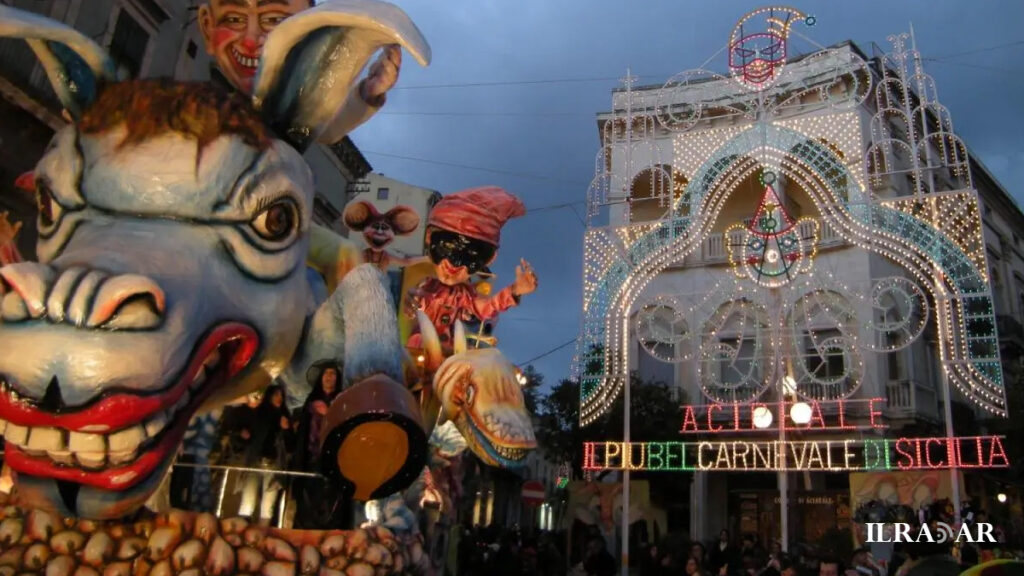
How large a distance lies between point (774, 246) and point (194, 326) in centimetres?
1197

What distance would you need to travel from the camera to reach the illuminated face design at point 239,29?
3.31 m

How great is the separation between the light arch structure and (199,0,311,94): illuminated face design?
31.1 feet

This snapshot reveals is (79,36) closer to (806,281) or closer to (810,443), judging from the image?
(810,443)

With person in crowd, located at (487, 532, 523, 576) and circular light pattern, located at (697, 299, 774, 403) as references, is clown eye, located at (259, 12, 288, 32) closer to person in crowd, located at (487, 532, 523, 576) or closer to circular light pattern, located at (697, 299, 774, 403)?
person in crowd, located at (487, 532, 523, 576)

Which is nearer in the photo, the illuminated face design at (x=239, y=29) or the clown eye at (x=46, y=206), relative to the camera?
the clown eye at (x=46, y=206)

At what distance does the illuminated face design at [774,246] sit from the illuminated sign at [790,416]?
2.12 m

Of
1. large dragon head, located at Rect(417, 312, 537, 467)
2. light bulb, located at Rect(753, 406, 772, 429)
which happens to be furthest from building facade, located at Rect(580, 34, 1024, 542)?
large dragon head, located at Rect(417, 312, 537, 467)

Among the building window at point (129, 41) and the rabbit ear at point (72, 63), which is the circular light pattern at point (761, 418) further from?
the rabbit ear at point (72, 63)

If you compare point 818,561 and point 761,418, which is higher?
point 761,418

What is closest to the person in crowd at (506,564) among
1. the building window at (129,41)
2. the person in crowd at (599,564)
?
the person in crowd at (599,564)

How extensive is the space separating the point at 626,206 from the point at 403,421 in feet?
41.9

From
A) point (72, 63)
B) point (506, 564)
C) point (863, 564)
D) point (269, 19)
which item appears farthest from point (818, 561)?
point (72, 63)

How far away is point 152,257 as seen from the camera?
208 centimetres

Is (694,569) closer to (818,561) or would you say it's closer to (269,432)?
(818,561)
